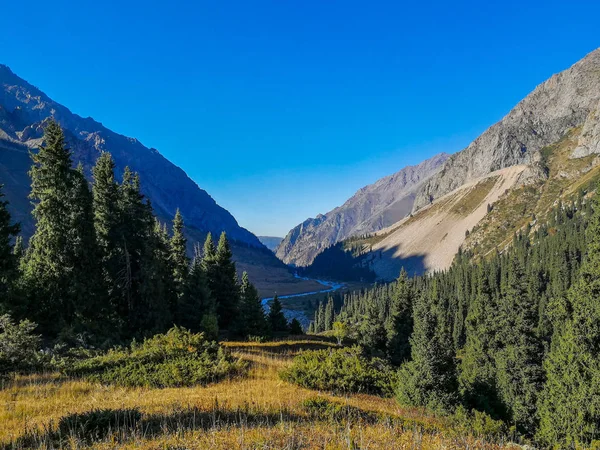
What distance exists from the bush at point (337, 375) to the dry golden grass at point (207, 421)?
1.24 m

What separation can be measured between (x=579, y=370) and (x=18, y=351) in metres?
26.9

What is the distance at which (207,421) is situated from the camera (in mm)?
8438

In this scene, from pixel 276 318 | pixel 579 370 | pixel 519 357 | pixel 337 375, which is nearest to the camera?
pixel 337 375

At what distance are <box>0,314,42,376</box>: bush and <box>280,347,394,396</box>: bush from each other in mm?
11136

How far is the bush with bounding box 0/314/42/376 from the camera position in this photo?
561 inches

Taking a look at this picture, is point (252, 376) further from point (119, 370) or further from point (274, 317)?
point (274, 317)

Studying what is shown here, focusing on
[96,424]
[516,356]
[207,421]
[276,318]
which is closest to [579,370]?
Result: [516,356]

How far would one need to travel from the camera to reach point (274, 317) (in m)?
53.6

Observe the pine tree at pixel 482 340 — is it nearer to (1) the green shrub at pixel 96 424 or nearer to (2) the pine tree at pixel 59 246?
(1) the green shrub at pixel 96 424

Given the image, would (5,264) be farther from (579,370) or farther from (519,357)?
(519,357)

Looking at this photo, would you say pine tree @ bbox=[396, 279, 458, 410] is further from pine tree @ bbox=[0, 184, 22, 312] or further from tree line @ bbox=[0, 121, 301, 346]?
pine tree @ bbox=[0, 184, 22, 312]

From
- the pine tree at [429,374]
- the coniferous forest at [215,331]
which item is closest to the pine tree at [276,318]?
the coniferous forest at [215,331]

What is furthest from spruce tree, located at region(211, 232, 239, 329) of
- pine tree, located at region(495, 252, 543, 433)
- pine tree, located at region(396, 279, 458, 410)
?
pine tree, located at region(396, 279, 458, 410)

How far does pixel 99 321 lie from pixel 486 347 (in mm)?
37128
